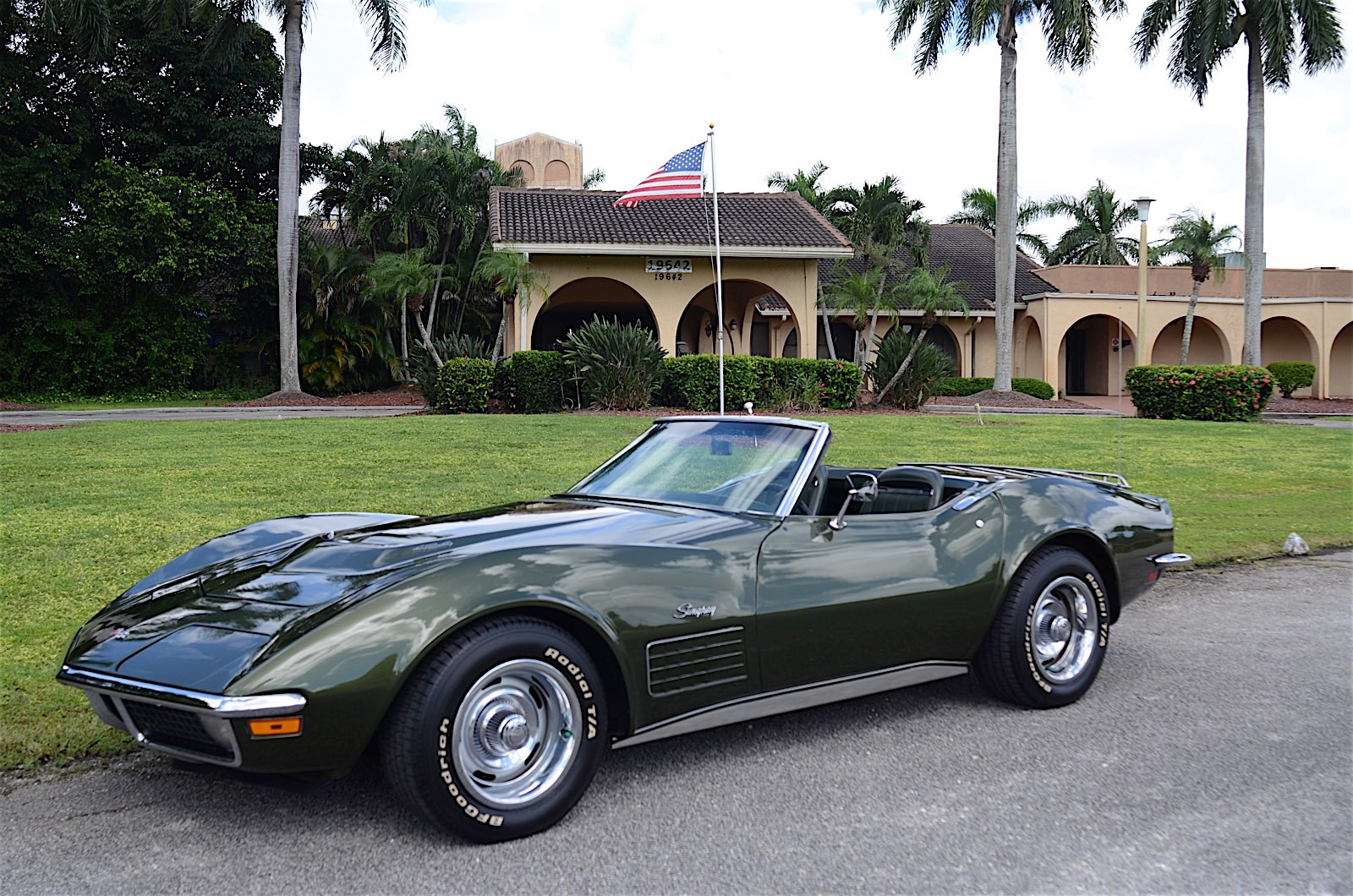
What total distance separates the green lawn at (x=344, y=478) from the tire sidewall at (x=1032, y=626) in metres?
3.57

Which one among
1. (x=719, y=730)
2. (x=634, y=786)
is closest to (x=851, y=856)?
(x=634, y=786)

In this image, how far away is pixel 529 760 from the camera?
324cm

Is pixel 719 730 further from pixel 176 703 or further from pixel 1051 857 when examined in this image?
pixel 176 703

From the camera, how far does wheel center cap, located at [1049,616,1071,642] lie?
4.57 m

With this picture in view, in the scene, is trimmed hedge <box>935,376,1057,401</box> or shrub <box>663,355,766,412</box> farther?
trimmed hedge <box>935,376,1057,401</box>

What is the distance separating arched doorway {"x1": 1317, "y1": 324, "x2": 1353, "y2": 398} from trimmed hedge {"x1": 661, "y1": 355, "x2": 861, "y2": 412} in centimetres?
2766

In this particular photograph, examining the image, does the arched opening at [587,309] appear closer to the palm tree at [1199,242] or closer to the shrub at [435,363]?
the shrub at [435,363]

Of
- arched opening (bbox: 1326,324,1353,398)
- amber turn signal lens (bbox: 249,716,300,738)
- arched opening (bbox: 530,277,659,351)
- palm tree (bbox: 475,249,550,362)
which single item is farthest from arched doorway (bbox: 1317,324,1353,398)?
amber turn signal lens (bbox: 249,716,300,738)

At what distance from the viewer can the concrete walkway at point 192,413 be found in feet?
69.3

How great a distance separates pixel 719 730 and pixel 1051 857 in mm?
1482

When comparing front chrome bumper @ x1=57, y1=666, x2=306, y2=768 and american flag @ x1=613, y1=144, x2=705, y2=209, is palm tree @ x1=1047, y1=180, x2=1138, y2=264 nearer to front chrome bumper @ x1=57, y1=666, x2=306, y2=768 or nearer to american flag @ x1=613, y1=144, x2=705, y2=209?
american flag @ x1=613, y1=144, x2=705, y2=209

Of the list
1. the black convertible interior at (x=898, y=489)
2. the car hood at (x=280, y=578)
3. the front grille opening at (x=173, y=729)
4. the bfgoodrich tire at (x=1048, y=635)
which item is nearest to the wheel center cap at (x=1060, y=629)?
the bfgoodrich tire at (x=1048, y=635)

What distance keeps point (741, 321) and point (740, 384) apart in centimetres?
929

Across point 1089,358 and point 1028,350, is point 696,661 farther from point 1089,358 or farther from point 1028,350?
point 1089,358
